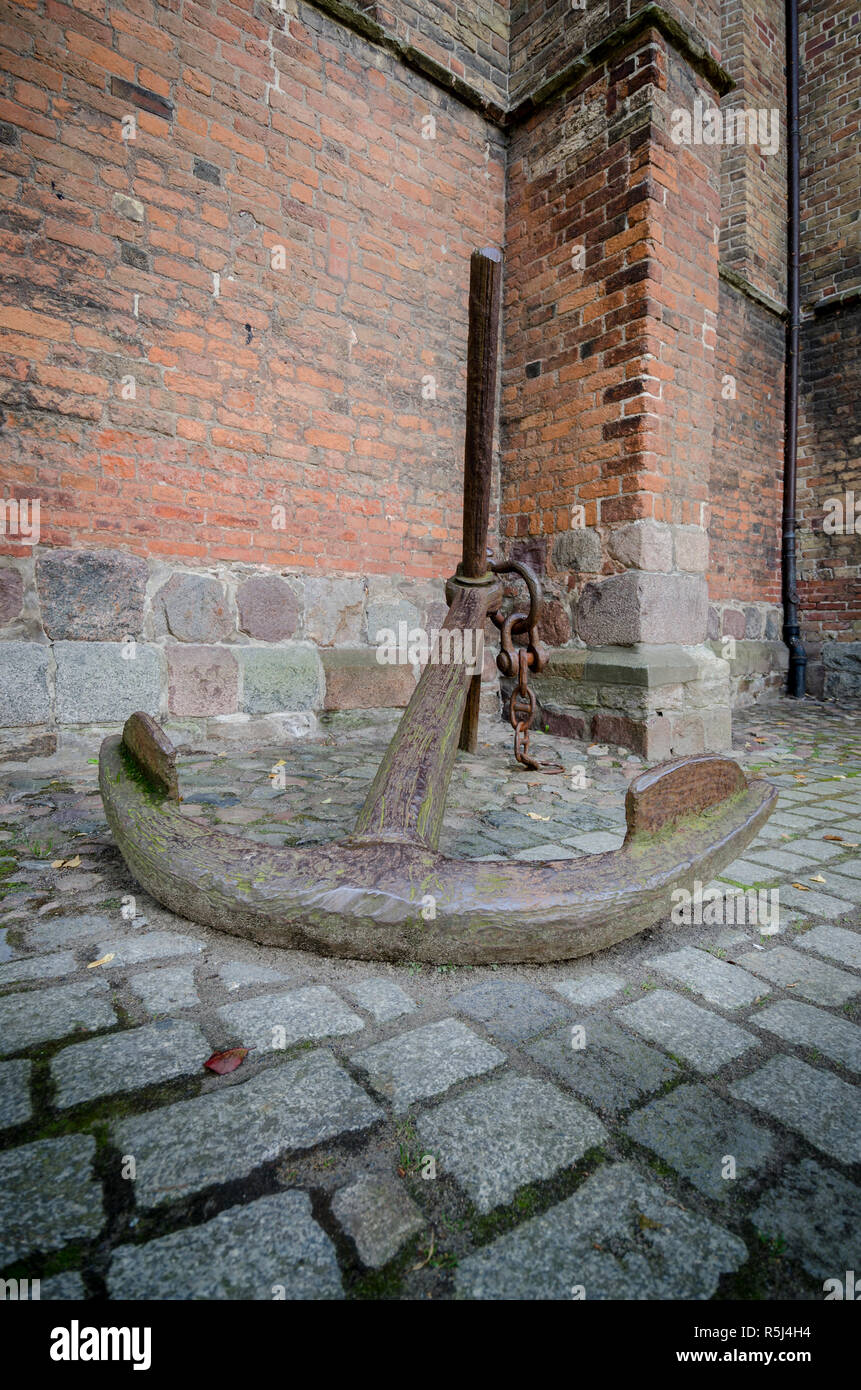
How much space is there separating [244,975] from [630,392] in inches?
130

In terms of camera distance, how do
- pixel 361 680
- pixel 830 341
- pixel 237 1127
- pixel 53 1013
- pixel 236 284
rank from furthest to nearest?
pixel 830 341, pixel 361 680, pixel 236 284, pixel 53 1013, pixel 237 1127

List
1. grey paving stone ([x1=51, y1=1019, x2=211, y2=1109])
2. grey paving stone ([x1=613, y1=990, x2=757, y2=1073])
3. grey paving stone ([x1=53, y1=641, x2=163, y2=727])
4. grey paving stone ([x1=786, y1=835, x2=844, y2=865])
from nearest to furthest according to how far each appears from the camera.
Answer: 1. grey paving stone ([x1=51, y1=1019, x2=211, y2=1109])
2. grey paving stone ([x1=613, y1=990, x2=757, y2=1073])
3. grey paving stone ([x1=786, y1=835, x2=844, y2=865])
4. grey paving stone ([x1=53, y1=641, x2=163, y2=727])

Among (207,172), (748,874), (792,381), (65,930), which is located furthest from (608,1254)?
(792,381)

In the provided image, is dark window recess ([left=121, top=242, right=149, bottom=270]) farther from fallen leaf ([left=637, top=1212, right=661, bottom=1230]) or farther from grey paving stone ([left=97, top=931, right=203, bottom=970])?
fallen leaf ([left=637, top=1212, right=661, bottom=1230])

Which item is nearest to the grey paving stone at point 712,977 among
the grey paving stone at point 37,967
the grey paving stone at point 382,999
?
the grey paving stone at point 382,999

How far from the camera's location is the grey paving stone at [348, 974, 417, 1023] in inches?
44.9

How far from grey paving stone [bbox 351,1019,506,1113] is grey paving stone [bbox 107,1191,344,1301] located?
0.74ft

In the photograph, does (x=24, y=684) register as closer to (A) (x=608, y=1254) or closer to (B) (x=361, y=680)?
(B) (x=361, y=680)

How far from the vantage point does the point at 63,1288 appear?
0.63 m

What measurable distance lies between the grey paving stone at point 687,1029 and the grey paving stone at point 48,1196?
83 cm

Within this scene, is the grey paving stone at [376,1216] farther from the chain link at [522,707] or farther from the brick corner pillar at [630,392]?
the brick corner pillar at [630,392]

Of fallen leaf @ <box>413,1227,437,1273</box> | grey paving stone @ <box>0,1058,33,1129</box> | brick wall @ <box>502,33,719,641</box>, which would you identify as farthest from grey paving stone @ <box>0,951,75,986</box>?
brick wall @ <box>502,33,719,641</box>

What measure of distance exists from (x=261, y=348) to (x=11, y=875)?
285 cm

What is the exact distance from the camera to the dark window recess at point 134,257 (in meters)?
2.95
